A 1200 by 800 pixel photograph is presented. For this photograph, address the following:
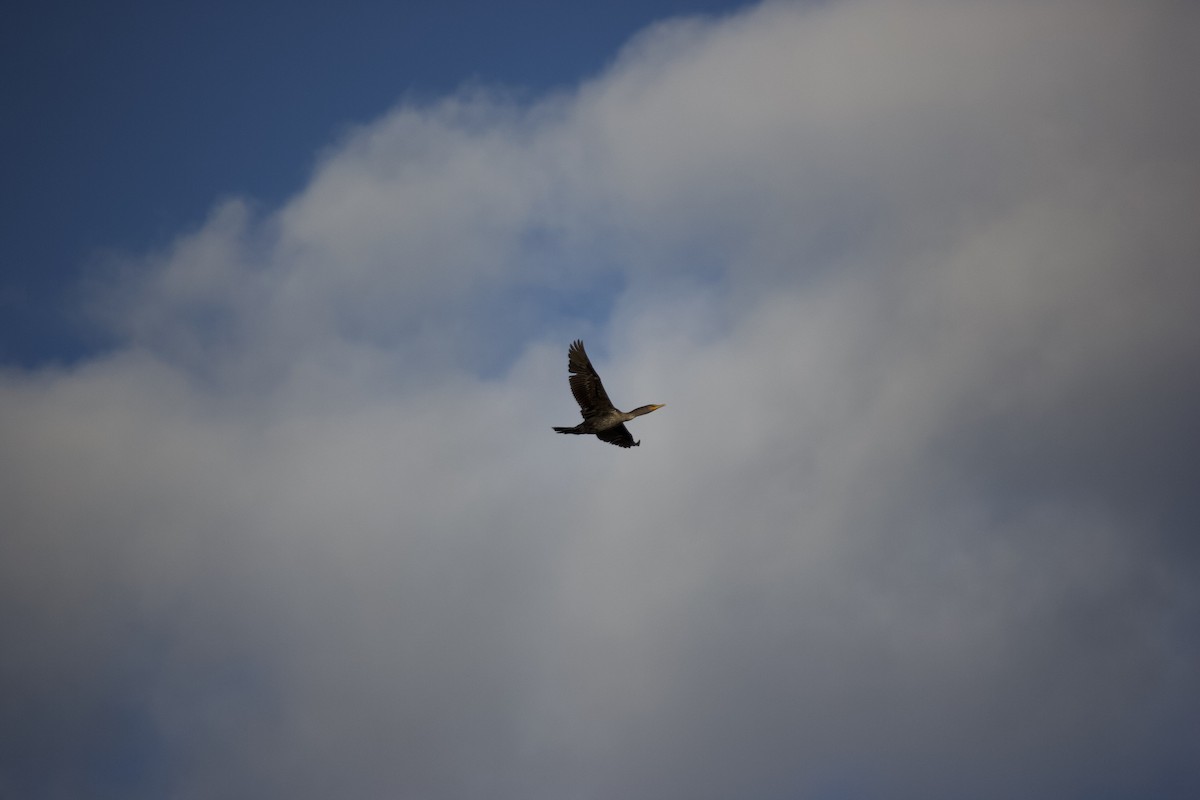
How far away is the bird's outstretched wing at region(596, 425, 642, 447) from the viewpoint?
255 ft

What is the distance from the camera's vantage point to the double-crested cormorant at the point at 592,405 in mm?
73188

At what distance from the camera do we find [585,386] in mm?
73812

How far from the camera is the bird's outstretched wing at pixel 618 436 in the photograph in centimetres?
7788

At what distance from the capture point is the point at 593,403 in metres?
74.8

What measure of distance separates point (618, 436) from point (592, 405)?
4.62m

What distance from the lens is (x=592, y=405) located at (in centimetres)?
7494

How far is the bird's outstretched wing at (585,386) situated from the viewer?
73125 millimetres

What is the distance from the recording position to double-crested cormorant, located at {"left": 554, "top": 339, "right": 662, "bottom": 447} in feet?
240

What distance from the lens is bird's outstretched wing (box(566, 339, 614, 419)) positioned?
7312 centimetres

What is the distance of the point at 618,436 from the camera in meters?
78.6

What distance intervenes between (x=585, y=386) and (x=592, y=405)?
5.76ft

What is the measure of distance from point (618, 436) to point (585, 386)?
6311mm
